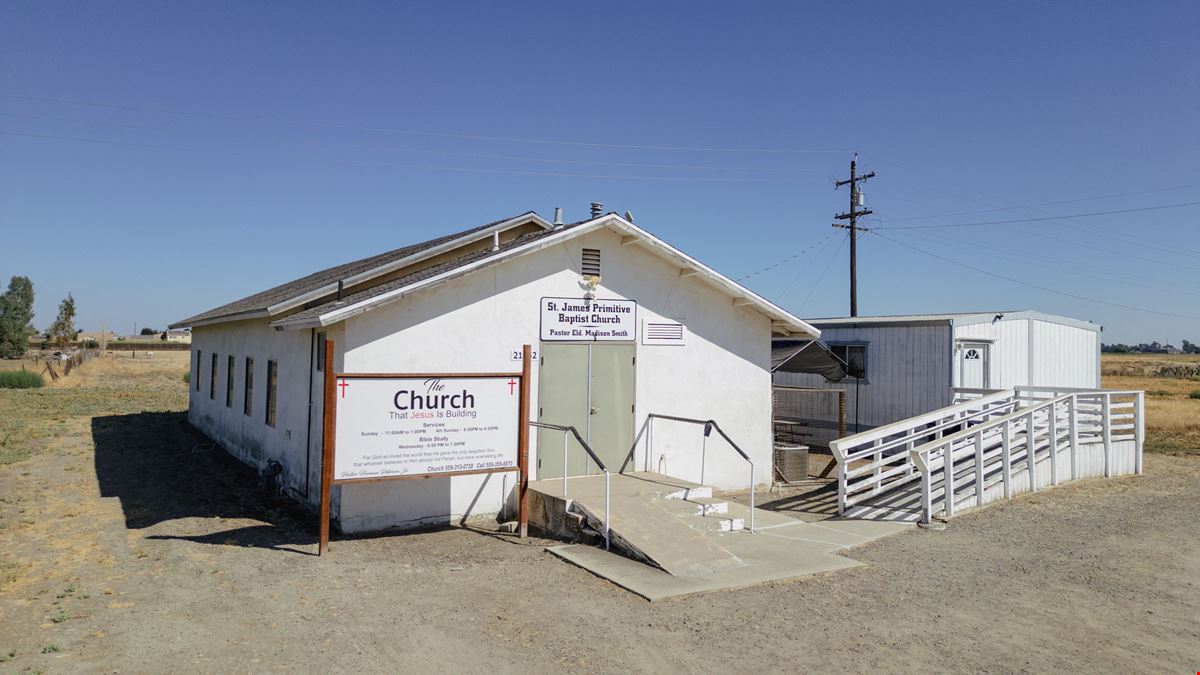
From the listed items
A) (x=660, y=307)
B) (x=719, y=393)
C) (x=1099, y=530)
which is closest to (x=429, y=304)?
(x=660, y=307)

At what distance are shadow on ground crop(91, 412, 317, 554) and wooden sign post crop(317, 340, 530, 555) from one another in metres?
1.36

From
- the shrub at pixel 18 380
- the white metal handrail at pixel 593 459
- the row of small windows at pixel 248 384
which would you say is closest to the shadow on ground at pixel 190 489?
the row of small windows at pixel 248 384

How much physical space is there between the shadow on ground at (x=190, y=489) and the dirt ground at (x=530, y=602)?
72 mm

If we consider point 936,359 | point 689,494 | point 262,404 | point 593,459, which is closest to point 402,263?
point 262,404

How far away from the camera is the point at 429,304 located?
10.2 m

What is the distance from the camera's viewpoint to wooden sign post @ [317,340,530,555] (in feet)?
27.7

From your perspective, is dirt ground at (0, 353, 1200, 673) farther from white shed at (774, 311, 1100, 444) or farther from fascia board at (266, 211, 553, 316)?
white shed at (774, 311, 1100, 444)

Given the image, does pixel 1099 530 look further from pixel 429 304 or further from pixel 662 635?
pixel 429 304

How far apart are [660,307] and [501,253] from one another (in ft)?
9.85

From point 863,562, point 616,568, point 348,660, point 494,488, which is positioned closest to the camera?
point 348,660

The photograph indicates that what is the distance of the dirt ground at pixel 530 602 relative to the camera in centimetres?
562

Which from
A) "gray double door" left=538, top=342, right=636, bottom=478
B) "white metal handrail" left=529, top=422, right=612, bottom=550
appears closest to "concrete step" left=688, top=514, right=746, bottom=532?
"white metal handrail" left=529, top=422, right=612, bottom=550

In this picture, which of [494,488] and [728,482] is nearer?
[494,488]

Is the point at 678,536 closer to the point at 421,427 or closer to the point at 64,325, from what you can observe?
the point at 421,427
